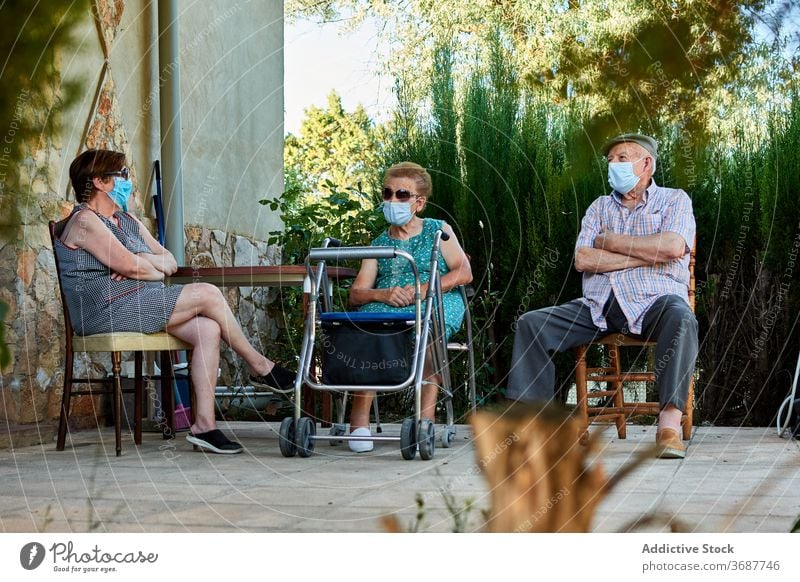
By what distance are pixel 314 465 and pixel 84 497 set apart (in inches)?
33.4

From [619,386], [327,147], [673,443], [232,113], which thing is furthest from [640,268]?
[327,147]

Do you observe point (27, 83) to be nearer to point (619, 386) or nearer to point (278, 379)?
point (278, 379)

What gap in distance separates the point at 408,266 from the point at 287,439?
93 cm

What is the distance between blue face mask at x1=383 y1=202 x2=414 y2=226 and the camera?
381cm

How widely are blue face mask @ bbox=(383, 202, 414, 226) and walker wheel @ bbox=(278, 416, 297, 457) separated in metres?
0.91

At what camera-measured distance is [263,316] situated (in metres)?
5.88

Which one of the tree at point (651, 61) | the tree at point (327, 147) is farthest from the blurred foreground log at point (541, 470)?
the tree at point (327, 147)

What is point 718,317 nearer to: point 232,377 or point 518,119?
point 518,119

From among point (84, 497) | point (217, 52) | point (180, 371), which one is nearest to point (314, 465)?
point (84, 497)

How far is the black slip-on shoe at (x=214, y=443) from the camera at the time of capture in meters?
3.37

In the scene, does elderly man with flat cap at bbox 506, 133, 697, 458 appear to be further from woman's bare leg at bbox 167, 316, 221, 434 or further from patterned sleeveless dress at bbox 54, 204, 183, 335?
patterned sleeveless dress at bbox 54, 204, 183, 335

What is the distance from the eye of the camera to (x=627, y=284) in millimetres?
3488

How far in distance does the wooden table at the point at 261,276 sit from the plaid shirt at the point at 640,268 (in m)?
1.05

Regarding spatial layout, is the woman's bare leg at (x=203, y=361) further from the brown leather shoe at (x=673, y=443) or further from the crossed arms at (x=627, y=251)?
the brown leather shoe at (x=673, y=443)
